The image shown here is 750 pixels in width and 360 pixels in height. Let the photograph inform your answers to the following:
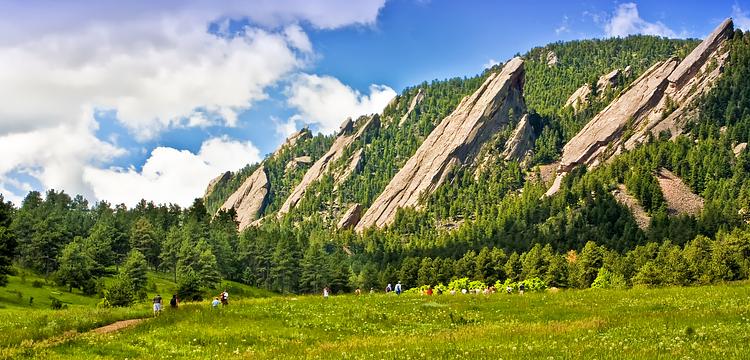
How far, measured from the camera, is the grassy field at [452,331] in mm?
20375

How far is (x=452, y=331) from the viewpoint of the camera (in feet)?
98.6

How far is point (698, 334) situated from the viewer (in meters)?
21.7

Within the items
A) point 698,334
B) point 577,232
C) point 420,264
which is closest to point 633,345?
point 698,334

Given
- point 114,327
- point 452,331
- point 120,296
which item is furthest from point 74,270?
point 452,331

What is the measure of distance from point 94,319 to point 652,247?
11948 cm

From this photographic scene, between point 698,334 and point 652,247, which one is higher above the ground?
point 652,247

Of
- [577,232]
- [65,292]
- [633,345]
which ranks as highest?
[577,232]

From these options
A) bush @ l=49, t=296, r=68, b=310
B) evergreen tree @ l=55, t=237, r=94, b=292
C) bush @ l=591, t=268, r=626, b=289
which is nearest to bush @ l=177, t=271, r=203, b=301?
evergreen tree @ l=55, t=237, r=94, b=292

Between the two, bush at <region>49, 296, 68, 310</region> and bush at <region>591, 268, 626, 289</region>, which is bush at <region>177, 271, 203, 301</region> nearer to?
bush at <region>49, 296, 68, 310</region>

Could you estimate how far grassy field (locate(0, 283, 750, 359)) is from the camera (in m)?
20.4

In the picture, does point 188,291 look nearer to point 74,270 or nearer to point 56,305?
point 74,270

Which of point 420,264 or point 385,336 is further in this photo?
point 420,264

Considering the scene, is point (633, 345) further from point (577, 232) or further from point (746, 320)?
point (577, 232)

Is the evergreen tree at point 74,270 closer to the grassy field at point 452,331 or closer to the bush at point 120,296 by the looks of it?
the bush at point 120,296
